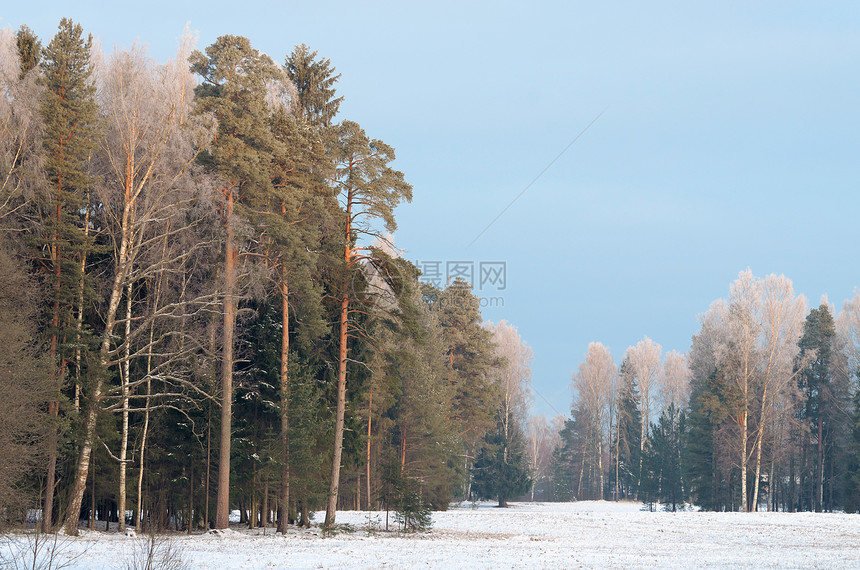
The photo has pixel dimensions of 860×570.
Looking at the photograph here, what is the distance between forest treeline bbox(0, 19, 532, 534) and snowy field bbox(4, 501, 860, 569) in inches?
82.6

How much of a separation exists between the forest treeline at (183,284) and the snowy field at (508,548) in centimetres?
210

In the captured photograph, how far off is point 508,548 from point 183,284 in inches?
539

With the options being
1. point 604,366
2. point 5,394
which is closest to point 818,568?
point 5,394

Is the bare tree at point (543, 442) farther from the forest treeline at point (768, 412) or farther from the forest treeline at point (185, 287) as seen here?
the forest treeline at point (185, 287)

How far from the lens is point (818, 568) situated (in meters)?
15.8

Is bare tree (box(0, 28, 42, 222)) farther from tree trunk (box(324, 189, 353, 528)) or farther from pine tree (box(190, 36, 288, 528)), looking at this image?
tree trunk (box(324, 189, 353, 528))

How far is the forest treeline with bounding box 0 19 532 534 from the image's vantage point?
67.4 feet

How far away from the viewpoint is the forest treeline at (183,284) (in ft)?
67.4

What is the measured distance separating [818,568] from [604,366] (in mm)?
73063

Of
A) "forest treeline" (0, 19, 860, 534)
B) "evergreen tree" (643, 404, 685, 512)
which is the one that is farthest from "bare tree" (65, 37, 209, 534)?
"evergreen tree" (643, 404, 685, 512)

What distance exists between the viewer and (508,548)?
70.5ft

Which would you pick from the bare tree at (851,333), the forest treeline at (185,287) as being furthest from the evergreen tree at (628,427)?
the forest treeline at (185,287)

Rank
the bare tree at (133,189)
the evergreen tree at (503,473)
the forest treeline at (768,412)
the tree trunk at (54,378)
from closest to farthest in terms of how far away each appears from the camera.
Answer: the tree trunk at (54,378) < the bare tree at (133,189) < the forest treeline at (768,412) < the evergreen tree at (503,473)

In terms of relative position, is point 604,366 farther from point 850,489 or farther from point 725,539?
point 725,539
